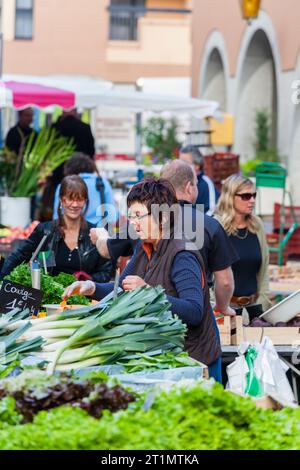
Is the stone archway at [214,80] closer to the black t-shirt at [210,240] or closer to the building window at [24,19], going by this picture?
the building window at [24,19]

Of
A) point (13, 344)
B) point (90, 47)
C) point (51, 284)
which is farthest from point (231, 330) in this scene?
point (90, 47)

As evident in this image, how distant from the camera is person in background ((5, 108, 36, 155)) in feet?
43.5

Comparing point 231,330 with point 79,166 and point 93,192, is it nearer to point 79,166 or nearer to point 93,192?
point 93,192

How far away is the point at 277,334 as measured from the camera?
6016 millimetres

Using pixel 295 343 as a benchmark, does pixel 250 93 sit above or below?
above

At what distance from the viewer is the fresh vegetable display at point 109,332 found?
414 cm

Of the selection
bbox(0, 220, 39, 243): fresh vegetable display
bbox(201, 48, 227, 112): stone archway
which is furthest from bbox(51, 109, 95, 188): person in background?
bbox(201, 48, 227, 112): stone archway

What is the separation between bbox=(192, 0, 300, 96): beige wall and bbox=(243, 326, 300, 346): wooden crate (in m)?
10.5

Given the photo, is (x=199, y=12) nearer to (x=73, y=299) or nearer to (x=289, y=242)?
(x=289, y=242)

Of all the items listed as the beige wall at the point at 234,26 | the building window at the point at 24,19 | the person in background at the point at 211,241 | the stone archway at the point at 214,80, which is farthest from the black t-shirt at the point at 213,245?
the building window at the point at 24,19

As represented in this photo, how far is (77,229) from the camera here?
708 centimetres

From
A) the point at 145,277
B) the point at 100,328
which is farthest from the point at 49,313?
the point at 100,328

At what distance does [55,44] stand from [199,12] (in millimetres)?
12532

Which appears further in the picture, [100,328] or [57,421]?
[100,328]
